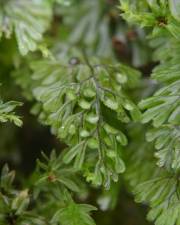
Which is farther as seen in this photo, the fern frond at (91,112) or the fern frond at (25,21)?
the fern frond at (25,21)

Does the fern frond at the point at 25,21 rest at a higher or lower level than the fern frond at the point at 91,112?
higher

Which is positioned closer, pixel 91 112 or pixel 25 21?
pixel 91 112

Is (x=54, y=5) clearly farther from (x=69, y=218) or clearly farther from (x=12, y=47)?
(x=69, y=218)

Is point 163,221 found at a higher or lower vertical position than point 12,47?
lower

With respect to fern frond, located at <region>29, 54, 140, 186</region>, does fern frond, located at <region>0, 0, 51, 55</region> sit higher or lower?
higher

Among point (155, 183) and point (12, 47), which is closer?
point (155, 183)

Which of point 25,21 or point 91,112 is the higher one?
point 25,21

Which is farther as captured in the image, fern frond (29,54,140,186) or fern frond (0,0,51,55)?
fern frond (0,0,51,55)

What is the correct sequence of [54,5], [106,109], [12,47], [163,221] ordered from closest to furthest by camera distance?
[163,221] < [106,109] < [12,47] < [54,5]

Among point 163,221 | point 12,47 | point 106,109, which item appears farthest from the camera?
point 12,47

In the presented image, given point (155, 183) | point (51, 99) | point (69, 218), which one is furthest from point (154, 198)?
point (51, 99)

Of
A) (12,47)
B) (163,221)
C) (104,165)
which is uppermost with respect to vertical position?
(12,47)
